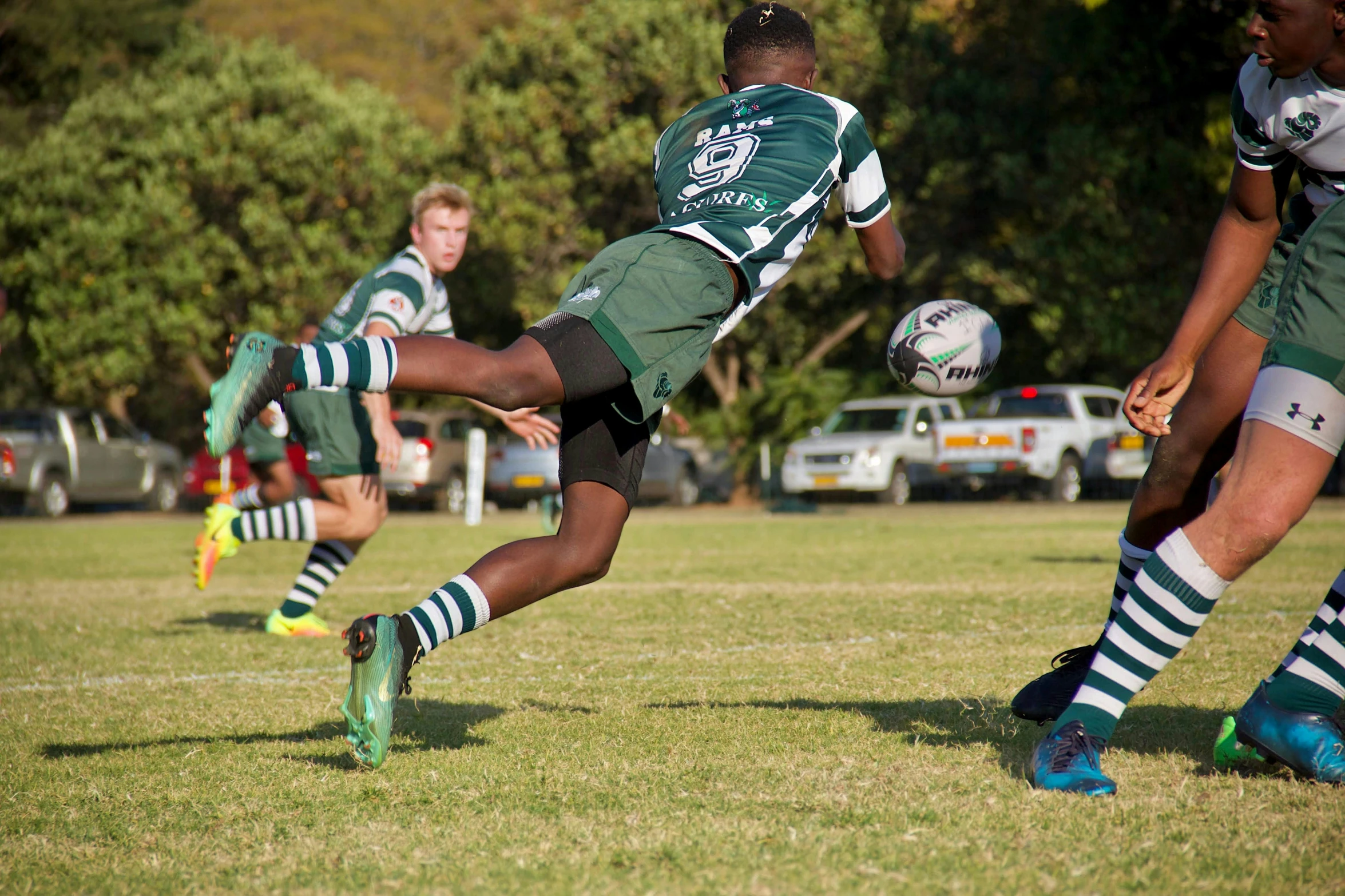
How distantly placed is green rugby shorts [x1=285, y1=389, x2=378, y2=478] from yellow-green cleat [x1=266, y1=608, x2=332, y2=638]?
2.82 ft

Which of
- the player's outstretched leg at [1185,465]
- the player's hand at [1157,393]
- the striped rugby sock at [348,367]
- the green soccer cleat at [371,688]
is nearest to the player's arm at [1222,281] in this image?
the player's hand at [1157,393]

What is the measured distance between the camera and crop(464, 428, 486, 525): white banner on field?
21469mm

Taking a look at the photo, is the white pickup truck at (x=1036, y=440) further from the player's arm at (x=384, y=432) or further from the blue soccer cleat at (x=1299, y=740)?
the blue soccer cleat at (x=1299, y=740)

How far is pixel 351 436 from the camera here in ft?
24.2

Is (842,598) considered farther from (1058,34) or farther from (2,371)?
(2,371)

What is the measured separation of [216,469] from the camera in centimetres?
2494

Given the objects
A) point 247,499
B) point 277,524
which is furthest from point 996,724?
point 247,499

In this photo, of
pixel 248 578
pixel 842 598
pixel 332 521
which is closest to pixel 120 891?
pixel 332 521

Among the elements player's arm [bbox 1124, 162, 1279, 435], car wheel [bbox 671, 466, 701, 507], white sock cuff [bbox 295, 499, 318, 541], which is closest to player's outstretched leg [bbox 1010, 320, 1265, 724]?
player's arm [bbox 1124, 162, 1279, 435]

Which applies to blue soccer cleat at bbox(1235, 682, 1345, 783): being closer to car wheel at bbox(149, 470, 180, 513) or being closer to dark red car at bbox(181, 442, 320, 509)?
dark red car at bbox(181, 442, 320, 509)

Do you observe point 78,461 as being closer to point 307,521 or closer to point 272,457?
point 272,457

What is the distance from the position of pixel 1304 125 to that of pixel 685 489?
23925 millimetres

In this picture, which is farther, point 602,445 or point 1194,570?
point 602,445

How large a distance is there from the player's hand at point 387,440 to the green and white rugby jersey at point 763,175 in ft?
10.0
